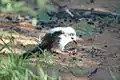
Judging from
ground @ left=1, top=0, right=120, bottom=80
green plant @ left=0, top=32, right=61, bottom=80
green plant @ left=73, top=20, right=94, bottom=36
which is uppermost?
green plant @ left=0, top=32, right=61, bottom=80

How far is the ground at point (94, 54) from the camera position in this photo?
4076 mm

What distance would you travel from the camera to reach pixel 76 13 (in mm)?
7270

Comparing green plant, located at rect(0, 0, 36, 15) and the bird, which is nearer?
green plant, located at rect(0, 0, 36, 15)

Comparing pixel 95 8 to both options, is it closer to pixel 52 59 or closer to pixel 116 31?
pixel 116 31

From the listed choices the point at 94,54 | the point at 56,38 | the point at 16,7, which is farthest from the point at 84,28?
the point at 16,7

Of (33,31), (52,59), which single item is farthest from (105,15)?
(52,59)

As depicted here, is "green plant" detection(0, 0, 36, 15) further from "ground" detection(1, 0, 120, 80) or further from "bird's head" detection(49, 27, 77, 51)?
"bird's head" detection(49, 27, 77, 51)

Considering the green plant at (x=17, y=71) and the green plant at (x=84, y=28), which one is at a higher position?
the green plant at (x=17, y=71)

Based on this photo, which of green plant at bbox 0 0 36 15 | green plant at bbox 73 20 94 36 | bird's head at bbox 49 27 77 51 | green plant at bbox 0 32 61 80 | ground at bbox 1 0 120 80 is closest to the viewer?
green plant at bbox 0 0 36 15

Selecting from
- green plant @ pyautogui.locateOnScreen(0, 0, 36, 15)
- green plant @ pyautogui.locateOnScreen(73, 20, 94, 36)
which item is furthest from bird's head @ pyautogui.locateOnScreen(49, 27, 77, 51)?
green plant @ pyautogui.locateOnScreen(0, 0, 36, 15)

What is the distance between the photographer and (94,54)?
502cm

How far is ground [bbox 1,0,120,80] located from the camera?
4.08 metres

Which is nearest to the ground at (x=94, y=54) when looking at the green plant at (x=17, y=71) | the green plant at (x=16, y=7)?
the green plant at (x=17, y=71)

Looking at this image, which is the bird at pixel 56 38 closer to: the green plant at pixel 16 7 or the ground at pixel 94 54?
the ground at pixel 94 54
